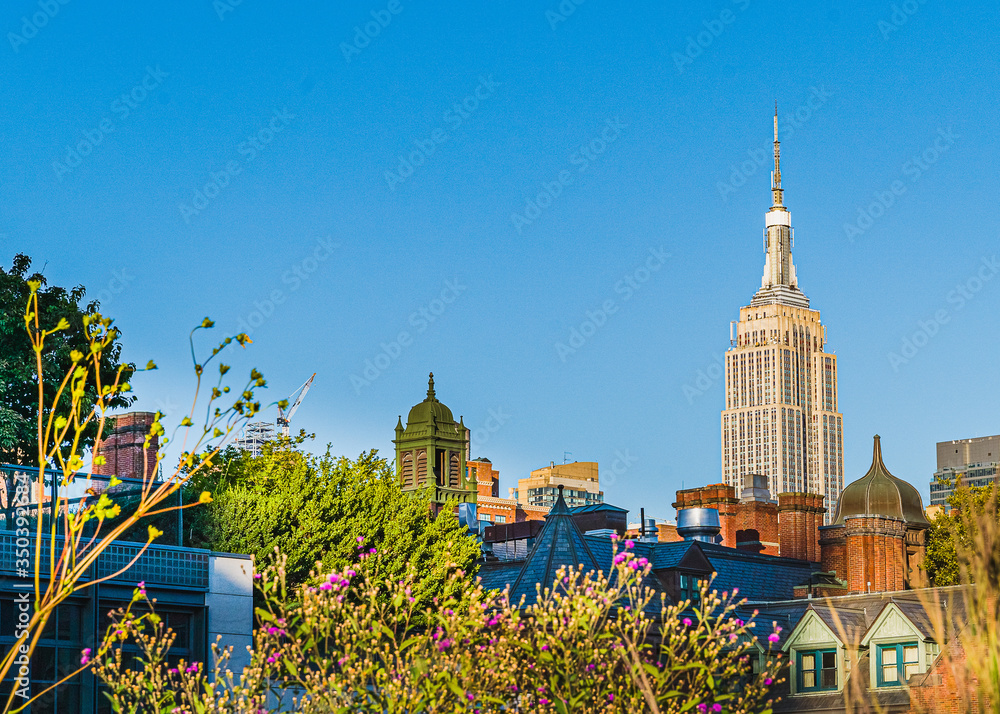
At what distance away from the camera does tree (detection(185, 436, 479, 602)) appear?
156ft

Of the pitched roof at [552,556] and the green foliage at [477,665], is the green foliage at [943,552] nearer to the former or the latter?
the pitched roof at [552,556]

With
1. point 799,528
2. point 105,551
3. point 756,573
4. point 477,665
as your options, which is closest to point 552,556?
point 756,573

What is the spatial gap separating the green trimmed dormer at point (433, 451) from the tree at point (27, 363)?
46.5 meters

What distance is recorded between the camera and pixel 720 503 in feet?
298

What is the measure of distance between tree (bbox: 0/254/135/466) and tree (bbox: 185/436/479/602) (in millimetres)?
5063

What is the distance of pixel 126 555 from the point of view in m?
38.0

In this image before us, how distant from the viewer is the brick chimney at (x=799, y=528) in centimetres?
8062

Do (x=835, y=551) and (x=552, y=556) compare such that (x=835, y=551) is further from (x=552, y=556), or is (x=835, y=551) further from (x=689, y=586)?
(x=552, y=556)

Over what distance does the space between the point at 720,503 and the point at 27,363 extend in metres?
49.9

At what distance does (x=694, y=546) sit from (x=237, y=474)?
16866 mm

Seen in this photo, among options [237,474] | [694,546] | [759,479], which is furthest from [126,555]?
[759,479]

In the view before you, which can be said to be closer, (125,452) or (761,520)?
(125,452)

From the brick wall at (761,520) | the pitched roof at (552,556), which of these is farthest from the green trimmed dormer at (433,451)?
the pitched roof at (552,556)

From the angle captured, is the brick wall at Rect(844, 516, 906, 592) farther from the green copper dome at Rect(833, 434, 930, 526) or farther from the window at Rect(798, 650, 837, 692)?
the window at Rect(798, 650, 837, 692)
